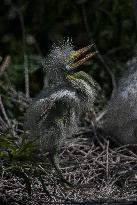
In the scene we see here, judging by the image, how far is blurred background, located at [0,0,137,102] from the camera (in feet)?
16.3

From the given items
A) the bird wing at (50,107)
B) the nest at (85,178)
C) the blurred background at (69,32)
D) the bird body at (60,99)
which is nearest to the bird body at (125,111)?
the nest at (85,178)

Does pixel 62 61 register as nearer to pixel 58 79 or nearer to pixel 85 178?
pixel 58 79

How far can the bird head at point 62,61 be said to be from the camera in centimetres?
349

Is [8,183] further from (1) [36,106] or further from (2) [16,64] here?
(2) [16,64]

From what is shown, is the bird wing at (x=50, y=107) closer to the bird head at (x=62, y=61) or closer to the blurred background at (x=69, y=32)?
the bird head at (x=62, y=61)

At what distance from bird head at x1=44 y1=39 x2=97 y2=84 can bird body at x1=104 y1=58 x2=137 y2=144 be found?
0.45 metres

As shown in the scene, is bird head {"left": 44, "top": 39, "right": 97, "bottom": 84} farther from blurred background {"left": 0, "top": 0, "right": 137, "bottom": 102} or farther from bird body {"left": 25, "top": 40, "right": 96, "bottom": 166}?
blurred background {"left": 0, "top": 0, "right": 137, "bottom": 102}

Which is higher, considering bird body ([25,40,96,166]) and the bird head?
the bird head

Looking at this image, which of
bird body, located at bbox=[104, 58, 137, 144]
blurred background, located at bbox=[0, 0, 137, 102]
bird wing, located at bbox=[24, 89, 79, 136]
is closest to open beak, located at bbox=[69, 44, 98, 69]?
bird wing, located at bbox=[24, 89, 79, 136]

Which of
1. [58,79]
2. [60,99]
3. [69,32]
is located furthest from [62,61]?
[69,32]

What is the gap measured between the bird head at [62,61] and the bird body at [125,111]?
45 cm

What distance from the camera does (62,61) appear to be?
3494 millimetres

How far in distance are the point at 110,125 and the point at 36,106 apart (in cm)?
70

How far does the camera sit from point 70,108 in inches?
135
